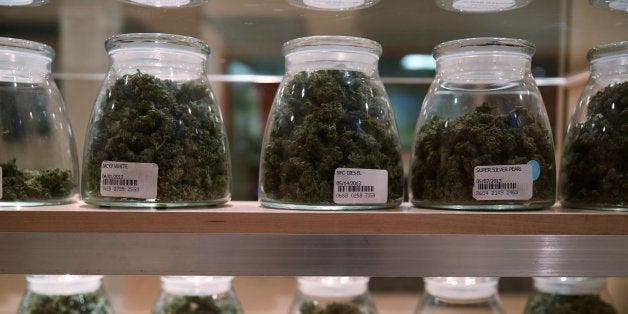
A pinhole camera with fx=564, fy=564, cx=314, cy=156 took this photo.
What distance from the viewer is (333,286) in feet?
3.17

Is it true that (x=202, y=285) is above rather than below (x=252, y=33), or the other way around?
below

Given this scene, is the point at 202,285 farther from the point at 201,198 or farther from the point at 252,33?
the point at 252,33

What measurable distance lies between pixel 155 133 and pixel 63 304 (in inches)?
15.0

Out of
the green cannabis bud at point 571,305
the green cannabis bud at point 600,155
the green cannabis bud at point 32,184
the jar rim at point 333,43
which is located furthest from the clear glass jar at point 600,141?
the green cannabis bud at point 32,184

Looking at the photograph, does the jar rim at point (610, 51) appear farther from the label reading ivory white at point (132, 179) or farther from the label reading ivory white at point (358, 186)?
the label reading ivory white at point (132, 179)

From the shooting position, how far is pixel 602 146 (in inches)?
30.9

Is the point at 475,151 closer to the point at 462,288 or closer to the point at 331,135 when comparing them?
the point at 331,135

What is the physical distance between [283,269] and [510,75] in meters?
0.44

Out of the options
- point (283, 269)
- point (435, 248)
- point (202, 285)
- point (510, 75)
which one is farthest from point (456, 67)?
point (202, 285)

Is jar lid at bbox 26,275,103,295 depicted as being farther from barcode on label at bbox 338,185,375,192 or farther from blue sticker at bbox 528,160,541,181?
blue sticker at bbox 528,160,541,181

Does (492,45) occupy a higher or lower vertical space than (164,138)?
higher

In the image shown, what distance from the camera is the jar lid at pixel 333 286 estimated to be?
0.97 m

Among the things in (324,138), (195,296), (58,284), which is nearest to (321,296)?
(195,296)

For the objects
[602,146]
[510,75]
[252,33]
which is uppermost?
[252,33]
